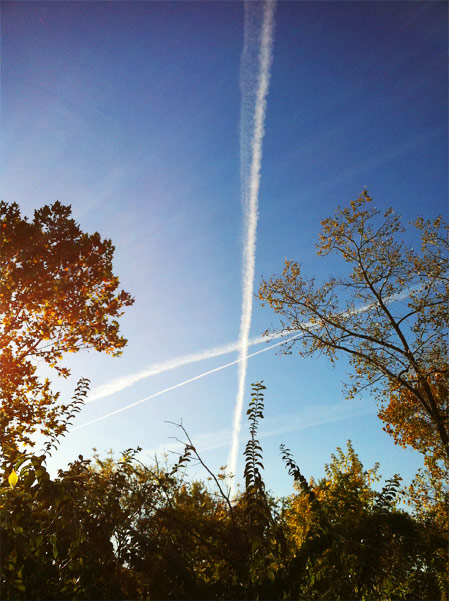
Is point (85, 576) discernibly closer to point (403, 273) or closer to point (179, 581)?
point (179, 581)

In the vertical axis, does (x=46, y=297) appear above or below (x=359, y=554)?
above

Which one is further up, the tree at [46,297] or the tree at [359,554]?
the tree at [46,297]

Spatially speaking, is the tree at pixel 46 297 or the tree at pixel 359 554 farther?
the tree at pixel 46 297

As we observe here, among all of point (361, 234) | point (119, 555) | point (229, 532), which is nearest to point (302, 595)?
point (229, 532)

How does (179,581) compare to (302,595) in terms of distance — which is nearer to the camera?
(179,581)

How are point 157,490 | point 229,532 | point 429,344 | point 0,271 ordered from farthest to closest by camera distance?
point 429,344 → point 0,271 → point 157,490 → point 229,532

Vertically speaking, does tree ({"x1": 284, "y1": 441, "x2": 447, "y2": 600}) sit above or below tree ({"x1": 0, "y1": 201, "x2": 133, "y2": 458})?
below

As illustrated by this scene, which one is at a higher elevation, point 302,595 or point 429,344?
point 429,344

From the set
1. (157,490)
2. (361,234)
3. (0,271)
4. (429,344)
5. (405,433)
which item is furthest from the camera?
(405,433)

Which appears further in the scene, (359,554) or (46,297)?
(46,297)

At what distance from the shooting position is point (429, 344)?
49.7ft

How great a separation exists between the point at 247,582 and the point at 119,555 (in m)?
1.35

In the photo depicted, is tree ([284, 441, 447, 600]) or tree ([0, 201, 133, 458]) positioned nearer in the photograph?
tree ([284, 441, 447, 600])

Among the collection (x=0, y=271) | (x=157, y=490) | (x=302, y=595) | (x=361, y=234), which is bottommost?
(x=302, y=595)
